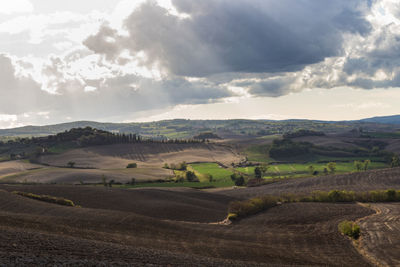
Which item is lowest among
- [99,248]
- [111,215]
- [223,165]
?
[223,165]

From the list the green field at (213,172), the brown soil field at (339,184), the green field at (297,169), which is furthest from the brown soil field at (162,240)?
the green field at (297,169)

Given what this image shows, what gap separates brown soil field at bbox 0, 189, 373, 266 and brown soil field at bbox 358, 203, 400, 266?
6.07 ft

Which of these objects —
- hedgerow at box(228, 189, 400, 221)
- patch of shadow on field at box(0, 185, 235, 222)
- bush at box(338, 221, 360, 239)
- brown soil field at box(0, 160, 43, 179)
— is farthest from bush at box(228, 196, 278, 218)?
brown soil field at box(0, 160, 43, 179)

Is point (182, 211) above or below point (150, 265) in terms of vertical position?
below

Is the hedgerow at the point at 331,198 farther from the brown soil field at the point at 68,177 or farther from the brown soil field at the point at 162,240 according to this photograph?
the brown soil field at the point at 68,177

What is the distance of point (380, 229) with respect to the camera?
45.4m

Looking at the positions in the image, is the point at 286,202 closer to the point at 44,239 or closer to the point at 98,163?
the point at 44,239

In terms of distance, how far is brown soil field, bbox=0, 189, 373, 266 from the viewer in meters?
22.0

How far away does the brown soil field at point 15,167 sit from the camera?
14975 centimetres

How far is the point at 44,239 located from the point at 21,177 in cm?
12974

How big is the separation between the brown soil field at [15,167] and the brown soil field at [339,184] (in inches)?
4283

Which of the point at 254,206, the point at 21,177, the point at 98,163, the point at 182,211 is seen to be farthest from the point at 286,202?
the point at 98,163

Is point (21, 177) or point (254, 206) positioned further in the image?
point (21, 177)

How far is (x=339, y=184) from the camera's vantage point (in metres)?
102
